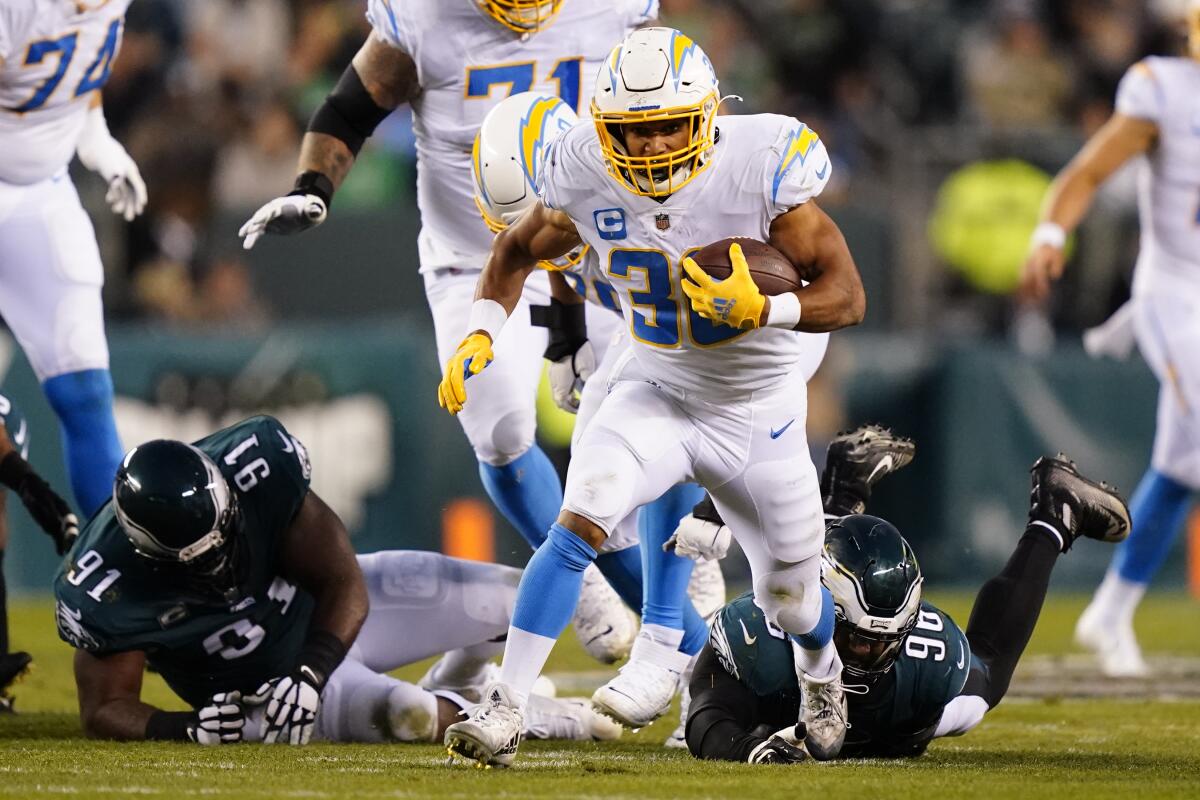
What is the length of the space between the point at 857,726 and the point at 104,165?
302cm

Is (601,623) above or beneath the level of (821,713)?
beneath

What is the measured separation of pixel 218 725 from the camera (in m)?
4.64

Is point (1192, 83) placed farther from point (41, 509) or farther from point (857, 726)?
point (41, 509)

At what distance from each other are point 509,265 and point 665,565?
3.00 ft

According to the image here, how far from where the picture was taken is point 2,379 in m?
9.49

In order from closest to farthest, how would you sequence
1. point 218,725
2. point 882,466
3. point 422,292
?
1. point 218,725
2. point 882,466
3. point 422,292

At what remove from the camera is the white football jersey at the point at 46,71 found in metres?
5.60

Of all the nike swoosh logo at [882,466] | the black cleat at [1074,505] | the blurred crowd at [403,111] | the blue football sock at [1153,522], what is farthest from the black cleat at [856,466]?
the blurred crowd at [403,111]

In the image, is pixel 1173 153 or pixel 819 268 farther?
pixel 1173 153

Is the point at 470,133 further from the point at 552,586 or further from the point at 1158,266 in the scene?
the point at 1158,266

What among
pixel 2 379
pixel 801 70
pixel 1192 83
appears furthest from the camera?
pixel 801 70

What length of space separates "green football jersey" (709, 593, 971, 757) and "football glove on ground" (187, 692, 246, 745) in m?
1.15

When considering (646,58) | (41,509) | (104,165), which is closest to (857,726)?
(646,58)

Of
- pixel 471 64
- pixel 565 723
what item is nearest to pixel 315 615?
pixel 565 723
